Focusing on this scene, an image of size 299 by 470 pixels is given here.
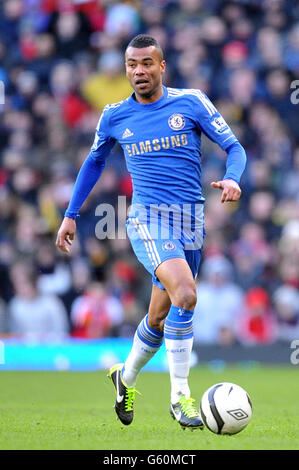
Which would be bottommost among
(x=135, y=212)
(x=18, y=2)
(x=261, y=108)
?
(x=135, y=212)

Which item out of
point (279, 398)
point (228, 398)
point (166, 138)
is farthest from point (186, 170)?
point (279, 398)

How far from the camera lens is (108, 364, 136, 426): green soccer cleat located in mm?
6555

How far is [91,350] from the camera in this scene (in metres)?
12.9

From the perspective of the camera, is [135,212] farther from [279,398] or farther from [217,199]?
[217,199]

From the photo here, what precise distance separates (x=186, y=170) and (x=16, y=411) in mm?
2481

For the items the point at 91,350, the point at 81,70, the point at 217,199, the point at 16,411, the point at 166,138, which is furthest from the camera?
the point at 81,70

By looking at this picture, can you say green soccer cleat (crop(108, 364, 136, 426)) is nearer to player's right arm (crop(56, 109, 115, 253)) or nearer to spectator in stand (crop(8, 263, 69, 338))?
player's right arm (crop(56, 109, 115, 253))

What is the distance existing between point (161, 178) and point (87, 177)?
749mm

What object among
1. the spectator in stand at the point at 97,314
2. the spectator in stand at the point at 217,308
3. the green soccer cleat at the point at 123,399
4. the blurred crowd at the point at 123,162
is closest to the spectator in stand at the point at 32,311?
the blurred crowd at the point at 123,162

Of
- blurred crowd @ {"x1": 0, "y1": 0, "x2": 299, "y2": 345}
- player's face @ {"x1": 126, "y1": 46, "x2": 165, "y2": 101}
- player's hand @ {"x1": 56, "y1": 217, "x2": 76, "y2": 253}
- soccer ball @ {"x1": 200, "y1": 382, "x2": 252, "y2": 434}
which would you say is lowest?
soccer ball @ {"x1": 200, "y1": 382, "x2": 252, "y2": 434}

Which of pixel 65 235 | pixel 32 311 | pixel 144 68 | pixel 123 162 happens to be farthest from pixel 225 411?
pixel 123 162

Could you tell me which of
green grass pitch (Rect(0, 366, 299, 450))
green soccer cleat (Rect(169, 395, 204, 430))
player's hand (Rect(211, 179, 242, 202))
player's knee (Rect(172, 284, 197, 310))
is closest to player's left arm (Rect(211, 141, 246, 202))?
player's hand (Rect(211, 179, 242, 202))

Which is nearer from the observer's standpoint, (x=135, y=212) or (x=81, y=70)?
(x=135, y=212)

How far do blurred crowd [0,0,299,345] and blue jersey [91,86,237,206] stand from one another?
654 cm
